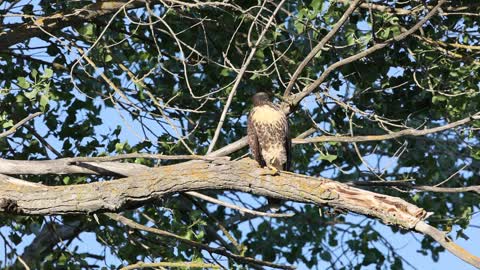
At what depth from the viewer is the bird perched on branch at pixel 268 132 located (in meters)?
5.80

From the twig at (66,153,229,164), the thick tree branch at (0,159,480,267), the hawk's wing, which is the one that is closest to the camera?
the thick tree branch at (0,159,480,267)

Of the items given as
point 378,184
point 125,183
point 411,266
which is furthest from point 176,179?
point 411,266

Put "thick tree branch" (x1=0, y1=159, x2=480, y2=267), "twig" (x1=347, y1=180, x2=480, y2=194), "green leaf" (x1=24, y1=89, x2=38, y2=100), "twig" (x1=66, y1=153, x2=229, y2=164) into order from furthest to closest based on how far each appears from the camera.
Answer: "green leaf" (x1=24, y1=89, x2=38, y2=100) → "twig" (x1=347, y1=180, x2=480, y2=194) → "twig" (x1=66, y1=153, x2=229, y2=164) → "thick tree branch" (x1=0, y1=159, x2=480, y2=267)

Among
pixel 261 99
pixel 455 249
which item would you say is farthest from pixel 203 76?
pixel 455 249

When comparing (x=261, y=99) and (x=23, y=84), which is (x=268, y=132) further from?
(x=23, y=84)

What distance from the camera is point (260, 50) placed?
19.7 feet

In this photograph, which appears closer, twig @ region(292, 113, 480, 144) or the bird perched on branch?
twig @ region(292, 113, 480, 144)

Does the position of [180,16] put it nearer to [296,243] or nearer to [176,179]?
[176,179]

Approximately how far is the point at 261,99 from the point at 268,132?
209mm

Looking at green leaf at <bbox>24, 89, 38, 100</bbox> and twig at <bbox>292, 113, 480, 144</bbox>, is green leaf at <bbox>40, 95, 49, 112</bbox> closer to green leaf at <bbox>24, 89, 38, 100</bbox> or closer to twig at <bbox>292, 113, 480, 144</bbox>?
green leaf at <bbox>24, 89, 38, 100</bbox>

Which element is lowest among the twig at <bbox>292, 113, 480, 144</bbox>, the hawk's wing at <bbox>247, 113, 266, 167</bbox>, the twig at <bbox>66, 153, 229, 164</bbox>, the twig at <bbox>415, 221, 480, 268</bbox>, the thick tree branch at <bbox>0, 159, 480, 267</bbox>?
the twig at <bbox>415, 221, 480, 268</bbox>

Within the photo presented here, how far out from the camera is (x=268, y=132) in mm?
5879

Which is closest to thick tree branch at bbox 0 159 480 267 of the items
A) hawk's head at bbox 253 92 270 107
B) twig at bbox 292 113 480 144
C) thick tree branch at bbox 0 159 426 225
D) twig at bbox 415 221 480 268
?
thick tree branch at bbox 0 159 426 225

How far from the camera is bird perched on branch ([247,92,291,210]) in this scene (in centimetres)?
580
